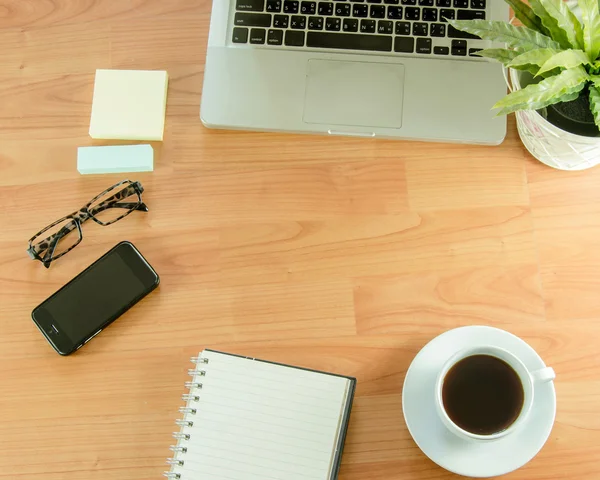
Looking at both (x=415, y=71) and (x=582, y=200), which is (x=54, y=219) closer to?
(x=415, y=71)

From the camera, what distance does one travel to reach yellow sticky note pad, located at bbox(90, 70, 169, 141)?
2.63 ft

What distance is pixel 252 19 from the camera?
80 centimetres

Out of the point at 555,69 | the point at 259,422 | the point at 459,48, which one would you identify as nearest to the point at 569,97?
the point at 555,69

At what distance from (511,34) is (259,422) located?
1.52 ft

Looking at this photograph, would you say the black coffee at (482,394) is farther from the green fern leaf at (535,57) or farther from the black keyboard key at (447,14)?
the black keyboard key at (447,14)

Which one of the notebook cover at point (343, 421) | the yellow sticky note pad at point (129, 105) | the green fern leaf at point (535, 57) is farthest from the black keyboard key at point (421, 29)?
the notebook cover at point (343, 421)

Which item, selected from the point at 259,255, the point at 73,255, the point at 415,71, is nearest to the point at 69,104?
the point at 73,255

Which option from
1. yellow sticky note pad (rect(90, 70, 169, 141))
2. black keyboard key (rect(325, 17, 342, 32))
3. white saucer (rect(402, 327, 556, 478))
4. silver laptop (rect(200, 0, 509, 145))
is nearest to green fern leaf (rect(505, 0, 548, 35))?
Result: silver laptop (rect(200, 0, 509, 145))

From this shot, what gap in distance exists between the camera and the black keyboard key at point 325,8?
790 millimetres

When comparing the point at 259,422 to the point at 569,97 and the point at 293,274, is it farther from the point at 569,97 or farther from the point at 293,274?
the point at 569,97

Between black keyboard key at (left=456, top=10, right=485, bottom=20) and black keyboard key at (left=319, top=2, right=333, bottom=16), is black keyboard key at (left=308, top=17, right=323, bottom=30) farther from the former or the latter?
black keyboard key at (left=456, top=10, right=485, bottom=20)

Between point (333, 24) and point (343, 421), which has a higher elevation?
point (333, 24)

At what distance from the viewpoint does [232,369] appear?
70 centimetres

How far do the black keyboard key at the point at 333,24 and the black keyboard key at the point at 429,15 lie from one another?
0.10 meters
